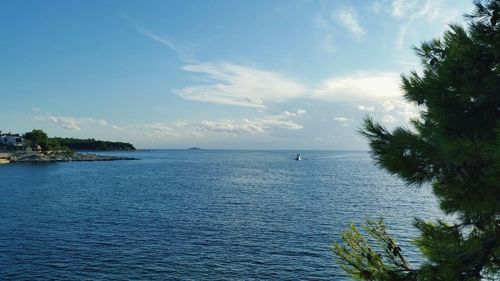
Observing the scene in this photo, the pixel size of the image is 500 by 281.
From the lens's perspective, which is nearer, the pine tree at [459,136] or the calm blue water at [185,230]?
the pine tree at [459,136]

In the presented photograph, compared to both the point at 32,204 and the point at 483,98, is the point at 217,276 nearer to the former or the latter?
the point at 483,98

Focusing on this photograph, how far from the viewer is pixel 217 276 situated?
107ft

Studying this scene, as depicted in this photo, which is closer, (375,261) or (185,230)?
(375,261)

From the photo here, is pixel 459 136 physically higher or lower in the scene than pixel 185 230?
higher

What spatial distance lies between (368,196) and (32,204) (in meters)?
60.3

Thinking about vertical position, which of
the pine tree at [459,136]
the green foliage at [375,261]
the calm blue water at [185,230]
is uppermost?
the pine tree at [459,136]

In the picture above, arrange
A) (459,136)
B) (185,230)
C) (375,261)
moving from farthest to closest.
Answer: (185,230)
(375,261)
(459,136)

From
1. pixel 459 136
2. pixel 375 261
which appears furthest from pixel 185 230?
pixel 459 136

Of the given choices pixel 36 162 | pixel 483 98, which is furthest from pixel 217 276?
pixel 36 162

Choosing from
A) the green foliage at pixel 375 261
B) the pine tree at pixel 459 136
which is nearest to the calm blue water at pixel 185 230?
the green foliage at pixel 375 261

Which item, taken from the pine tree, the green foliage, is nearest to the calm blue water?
the green foliage

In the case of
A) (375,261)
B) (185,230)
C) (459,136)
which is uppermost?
(459,136)

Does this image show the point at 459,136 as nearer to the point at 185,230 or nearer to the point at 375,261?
the point at 375,261

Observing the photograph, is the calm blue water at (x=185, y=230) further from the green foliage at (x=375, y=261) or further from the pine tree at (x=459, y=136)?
the pine tree at (x=459, y=136)
